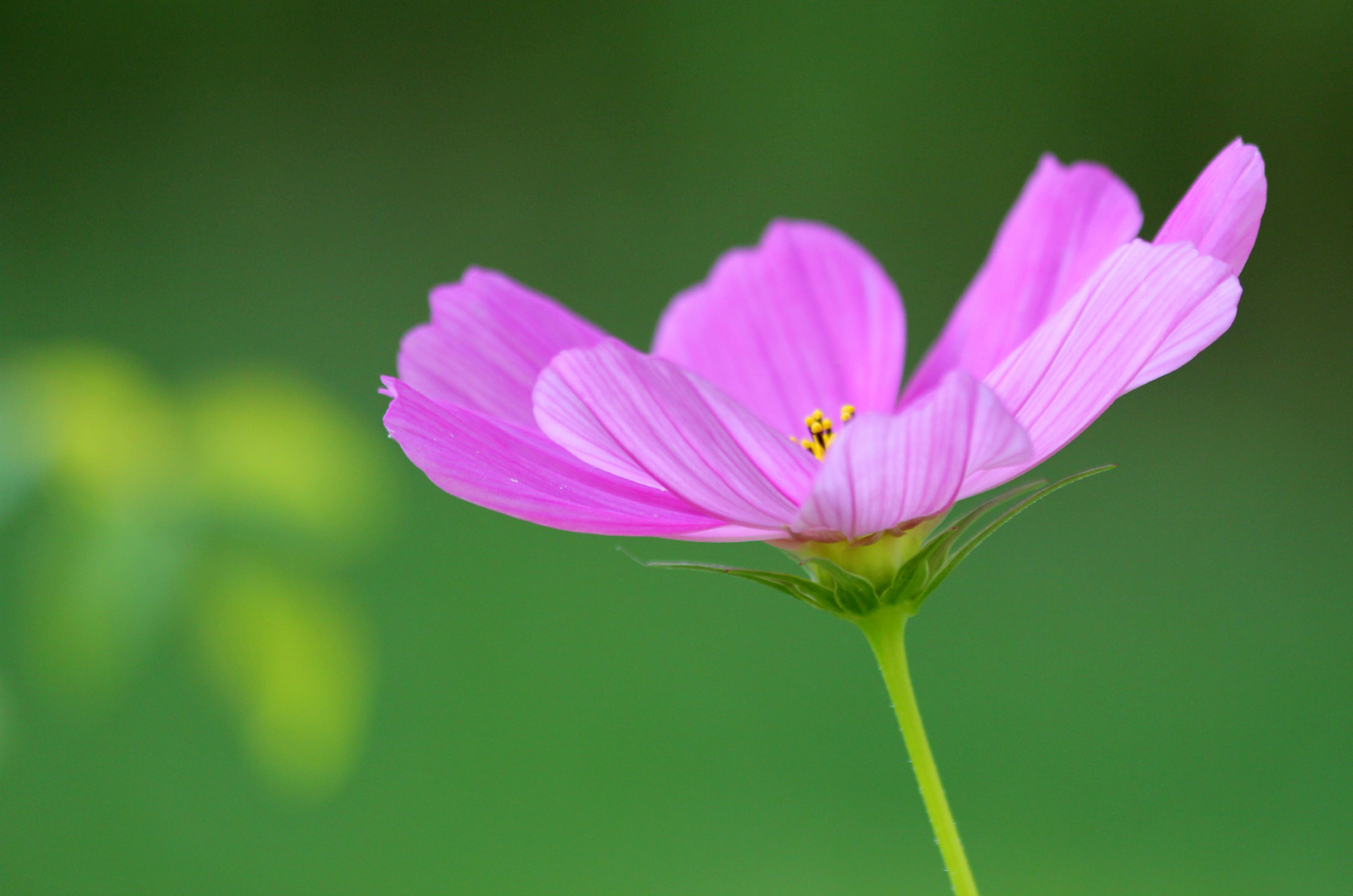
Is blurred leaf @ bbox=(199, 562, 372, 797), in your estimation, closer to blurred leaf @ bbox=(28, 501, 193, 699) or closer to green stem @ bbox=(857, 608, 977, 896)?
blurred leaf @ bbox=(28, 501, 193, 699)

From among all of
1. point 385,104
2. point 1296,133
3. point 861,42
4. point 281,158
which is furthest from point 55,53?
point 1296,133

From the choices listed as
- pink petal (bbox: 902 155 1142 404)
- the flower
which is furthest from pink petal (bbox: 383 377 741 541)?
pink petal (bbox: 902 155 1142 404)

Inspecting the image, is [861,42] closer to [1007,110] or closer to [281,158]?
[1007,110]

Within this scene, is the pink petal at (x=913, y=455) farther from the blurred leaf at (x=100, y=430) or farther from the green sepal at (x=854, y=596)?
the blurred leaf at (x=100, y=430)

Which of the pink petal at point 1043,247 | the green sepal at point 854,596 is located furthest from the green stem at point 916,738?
the pink petal at point 1043,247

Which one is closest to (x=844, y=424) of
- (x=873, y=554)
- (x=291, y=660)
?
(x=873, y=554)

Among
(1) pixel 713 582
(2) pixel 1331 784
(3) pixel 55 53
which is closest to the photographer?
(2) pixel 1331 784
